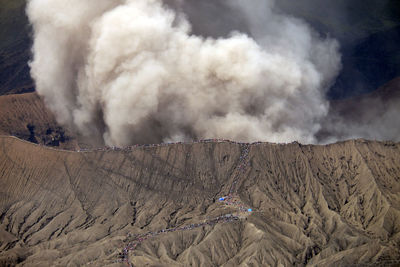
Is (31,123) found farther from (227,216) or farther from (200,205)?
(227,216)

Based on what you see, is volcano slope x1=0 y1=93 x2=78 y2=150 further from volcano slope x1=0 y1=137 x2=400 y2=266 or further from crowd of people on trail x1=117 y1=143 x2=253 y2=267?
crowd of people on trail x1=117 y1=143 x2=253 y2=267

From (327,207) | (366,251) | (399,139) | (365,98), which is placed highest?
(365,98)

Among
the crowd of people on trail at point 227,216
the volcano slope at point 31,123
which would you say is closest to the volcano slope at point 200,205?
the crowd of people on trail at point 227,216

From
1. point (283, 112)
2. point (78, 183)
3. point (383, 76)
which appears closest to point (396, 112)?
point (283, 112)

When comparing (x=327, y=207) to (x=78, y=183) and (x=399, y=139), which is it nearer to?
(x=399, y=139)

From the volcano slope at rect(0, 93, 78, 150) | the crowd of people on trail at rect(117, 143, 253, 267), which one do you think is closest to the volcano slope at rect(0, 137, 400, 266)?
the crowd of people on trail at rect(117, 143, 253, 267)

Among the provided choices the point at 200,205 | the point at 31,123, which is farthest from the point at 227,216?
the point at 31,123
